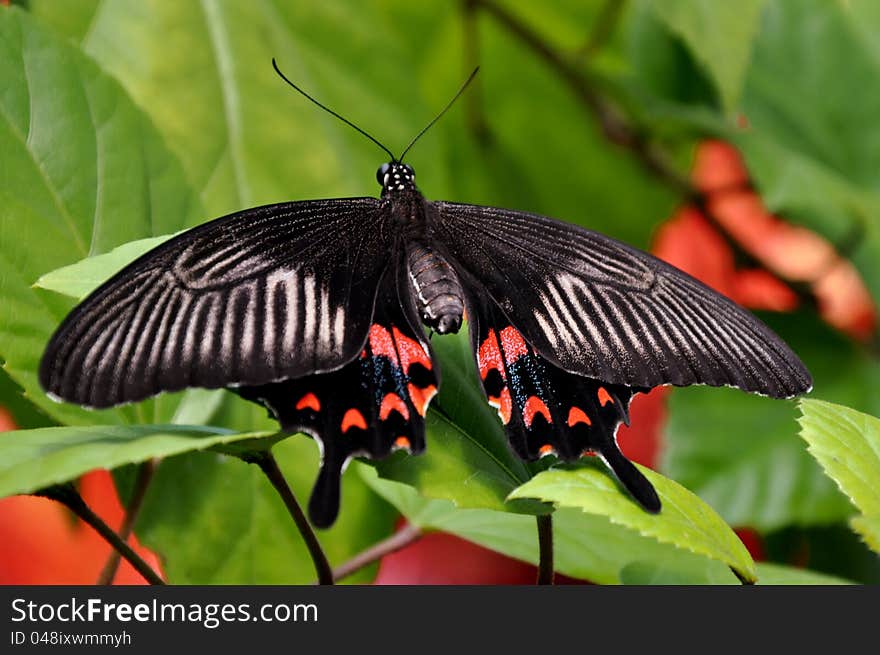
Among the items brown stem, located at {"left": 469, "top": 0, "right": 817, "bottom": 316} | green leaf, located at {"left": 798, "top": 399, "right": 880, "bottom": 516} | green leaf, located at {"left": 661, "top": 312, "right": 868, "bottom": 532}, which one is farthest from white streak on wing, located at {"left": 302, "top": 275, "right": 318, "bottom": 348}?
brown stem, located at {"left": 469, "top": 0, "right": 817, "bottom": 316}

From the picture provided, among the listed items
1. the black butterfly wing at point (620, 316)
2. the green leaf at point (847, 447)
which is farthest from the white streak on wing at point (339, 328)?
the green leaf at point (847, 447)

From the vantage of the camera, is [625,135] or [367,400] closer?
[367,400]

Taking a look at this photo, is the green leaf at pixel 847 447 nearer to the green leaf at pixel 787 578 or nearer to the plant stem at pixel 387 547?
the green leaf at pixel 787 578

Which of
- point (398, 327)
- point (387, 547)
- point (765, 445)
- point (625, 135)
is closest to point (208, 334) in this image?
point (398, 327)

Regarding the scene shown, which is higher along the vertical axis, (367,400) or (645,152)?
(645,152)

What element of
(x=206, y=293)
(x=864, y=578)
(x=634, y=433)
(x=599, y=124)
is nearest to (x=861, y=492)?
(x=206, y=293)

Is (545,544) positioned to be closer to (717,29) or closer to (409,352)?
(409,352)
